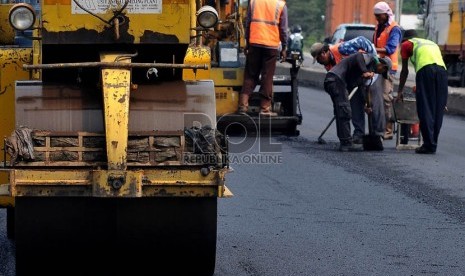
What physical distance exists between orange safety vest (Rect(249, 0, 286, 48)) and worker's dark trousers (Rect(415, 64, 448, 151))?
7.13 ft

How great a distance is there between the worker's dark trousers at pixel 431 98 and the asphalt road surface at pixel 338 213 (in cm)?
31

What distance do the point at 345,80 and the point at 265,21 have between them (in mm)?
1701

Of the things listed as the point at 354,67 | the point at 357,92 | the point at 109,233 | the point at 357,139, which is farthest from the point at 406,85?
the point at 109,233

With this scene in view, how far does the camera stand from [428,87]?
15.6 meters

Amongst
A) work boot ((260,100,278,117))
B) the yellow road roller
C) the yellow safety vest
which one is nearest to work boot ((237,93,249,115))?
work boot ((260,100,278,117))

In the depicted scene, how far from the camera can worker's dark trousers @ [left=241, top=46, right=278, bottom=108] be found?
1675 cm

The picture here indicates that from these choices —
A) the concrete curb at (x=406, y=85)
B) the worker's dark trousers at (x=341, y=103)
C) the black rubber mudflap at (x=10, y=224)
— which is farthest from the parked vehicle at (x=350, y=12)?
the black rubber mudflap at (x=10, y=224)

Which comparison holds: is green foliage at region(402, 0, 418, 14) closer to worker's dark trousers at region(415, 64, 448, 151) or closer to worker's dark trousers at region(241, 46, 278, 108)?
worker's dark trousers at region(241, 46, 278, 108)

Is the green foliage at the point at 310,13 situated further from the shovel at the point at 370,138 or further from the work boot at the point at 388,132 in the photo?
the shovel at the point at 370,138

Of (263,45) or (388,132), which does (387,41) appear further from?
(263,45)

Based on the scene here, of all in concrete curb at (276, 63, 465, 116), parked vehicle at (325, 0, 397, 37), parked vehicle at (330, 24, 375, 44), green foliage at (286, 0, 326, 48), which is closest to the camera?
concrete curb at (276, 63, 465, 116)

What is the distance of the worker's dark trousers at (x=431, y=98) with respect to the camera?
15469 millimetres

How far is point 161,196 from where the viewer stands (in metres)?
7.02

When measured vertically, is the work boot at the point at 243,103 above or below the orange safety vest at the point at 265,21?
below
